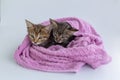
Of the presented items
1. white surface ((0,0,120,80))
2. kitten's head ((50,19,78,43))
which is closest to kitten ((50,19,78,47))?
kitten's head ((50,19,78,43))

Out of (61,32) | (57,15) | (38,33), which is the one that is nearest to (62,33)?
(61,32)

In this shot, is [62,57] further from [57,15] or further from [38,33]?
[57,15]

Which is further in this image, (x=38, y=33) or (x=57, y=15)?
(x=57, y=15)

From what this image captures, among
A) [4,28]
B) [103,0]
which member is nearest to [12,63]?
[4,28]

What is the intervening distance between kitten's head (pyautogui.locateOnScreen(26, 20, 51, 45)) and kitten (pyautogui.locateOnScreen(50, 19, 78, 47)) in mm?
32

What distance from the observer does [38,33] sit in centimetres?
111

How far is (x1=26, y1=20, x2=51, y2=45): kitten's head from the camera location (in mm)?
1112

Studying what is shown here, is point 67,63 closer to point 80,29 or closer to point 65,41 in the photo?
point 65,41

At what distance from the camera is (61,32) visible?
3.71 feet

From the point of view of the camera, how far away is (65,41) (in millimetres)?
1137

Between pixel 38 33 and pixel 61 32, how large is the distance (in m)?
0.10

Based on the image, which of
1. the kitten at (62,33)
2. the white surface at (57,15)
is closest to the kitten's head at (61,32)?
the kitten at (62,33)

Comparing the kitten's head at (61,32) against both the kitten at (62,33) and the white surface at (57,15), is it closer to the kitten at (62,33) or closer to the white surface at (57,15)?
the kitten at (62,33)

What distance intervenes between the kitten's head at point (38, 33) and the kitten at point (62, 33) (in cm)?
3
